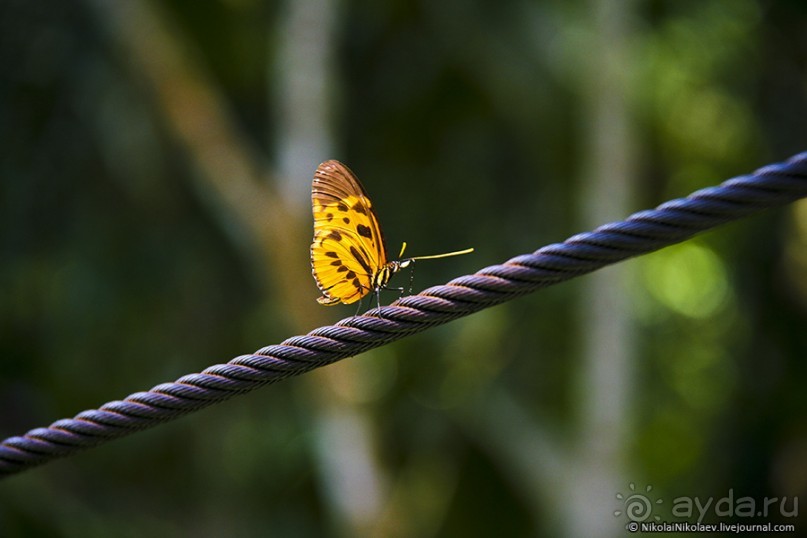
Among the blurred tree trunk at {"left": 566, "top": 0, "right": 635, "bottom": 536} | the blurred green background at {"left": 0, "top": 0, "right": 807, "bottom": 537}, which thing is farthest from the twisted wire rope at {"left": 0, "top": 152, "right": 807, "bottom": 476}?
the blurred tree trunk at {"left": 566, "top": 0, "right": 635, "bottom": 536}

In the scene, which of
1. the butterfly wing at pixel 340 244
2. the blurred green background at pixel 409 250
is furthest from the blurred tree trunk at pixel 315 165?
the butterfly wing at pixel 340 244

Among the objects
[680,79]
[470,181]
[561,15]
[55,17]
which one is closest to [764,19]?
[680,79]

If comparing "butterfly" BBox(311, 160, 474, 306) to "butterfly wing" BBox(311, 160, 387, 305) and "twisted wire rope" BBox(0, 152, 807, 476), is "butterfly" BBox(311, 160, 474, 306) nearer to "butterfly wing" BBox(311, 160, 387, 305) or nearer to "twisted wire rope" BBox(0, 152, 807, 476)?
"butterfly wing" BBox(311, 160, 387, 305)

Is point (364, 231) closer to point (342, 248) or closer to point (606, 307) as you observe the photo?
point (342, 248)

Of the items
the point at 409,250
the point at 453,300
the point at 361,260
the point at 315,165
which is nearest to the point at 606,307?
the point at 409,250

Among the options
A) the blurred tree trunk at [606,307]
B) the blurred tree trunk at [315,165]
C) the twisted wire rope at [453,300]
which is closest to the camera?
the twisted wire rope at [453,300]

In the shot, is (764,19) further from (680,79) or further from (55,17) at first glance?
(55,17)

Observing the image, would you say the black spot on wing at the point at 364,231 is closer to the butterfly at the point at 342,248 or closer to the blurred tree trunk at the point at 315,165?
the butterfly at the point at 342,248
